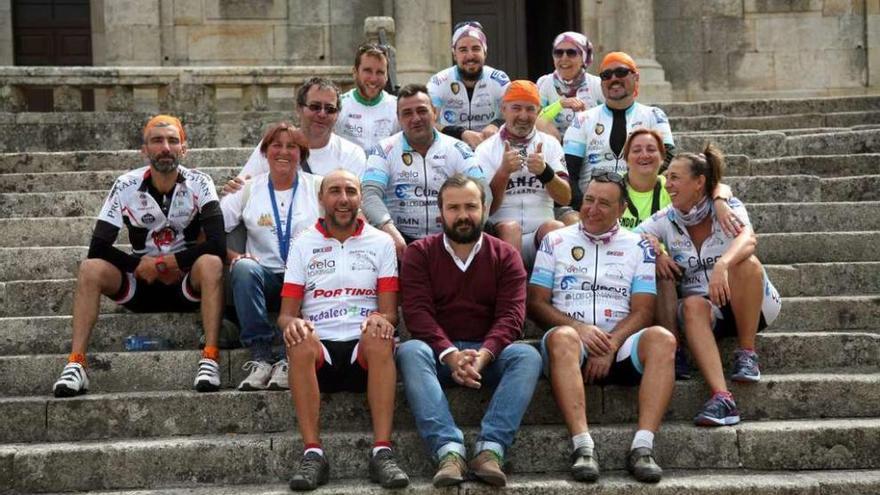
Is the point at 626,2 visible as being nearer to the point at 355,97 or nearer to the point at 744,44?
the point at 744,44

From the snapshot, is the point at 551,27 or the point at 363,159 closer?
the point at 363,159

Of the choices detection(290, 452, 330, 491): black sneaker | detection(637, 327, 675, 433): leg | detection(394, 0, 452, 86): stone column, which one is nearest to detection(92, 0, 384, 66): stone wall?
detection(394, 0, 452, 86): stone column

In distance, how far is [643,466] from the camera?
527cm

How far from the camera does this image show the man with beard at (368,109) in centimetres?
780

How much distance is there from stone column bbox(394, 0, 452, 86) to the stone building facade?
0.01 meters

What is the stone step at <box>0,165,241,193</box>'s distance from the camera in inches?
342

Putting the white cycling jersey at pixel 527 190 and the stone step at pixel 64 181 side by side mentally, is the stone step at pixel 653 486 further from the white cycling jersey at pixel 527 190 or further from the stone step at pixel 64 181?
the stone step at pixel 64 181

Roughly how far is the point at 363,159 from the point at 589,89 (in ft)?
6.66

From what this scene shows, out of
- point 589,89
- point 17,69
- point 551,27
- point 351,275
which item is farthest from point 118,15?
point 351,275

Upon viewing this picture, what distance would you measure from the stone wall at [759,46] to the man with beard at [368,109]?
748 centimetres

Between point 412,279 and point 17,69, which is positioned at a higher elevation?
→ point 17,69

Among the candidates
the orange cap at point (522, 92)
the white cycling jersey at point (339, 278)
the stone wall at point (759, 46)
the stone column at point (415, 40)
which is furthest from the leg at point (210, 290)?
the stone wall at point (759, 46)

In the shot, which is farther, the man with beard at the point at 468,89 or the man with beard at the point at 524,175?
the man with beard at the point at 468,89

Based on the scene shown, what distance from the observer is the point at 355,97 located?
7.94m
